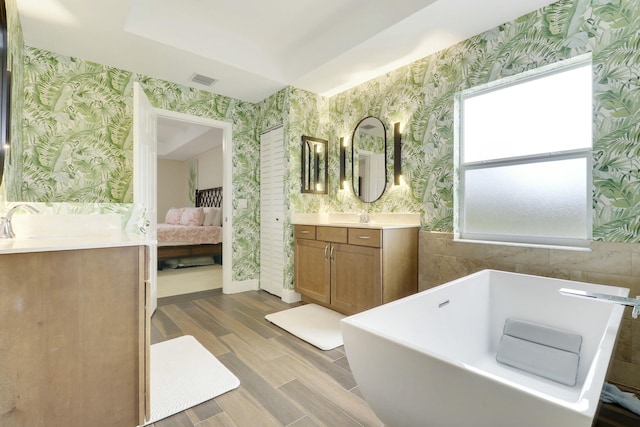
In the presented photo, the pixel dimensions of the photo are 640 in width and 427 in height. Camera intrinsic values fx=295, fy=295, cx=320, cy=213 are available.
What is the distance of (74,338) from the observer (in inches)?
50.8

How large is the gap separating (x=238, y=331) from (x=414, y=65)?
9.60ft

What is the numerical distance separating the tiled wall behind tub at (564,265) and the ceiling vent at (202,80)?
2781mm

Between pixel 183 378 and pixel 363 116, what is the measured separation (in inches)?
116

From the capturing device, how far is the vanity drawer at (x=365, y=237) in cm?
250

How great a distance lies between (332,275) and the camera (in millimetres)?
2922

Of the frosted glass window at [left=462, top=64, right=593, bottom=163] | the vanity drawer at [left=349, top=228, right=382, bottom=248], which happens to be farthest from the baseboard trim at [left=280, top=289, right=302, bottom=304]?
the frosted glass window at [left=462, top=64, right=593, bottom=163]

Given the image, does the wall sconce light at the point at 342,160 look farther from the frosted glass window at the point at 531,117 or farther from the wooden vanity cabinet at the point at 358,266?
the frosted glass window at the point at 531,117

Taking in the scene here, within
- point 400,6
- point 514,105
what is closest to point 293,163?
point 400,6

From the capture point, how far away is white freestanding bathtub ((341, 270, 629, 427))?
78 centimetres

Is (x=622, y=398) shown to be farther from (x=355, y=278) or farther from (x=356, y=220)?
(x=356, y=220)

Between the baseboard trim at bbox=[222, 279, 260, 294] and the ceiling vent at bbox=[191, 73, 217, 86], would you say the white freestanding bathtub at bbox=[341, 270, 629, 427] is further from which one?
the ceiling vent at bbox=[191, 73, 217, 86]

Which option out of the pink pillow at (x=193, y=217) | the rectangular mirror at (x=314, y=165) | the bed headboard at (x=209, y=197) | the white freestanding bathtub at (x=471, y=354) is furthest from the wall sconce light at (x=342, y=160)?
the bed headboard at (x=209, y=197)

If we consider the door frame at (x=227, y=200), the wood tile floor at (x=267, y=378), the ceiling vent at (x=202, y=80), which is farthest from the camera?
the door frame at (x=227, y=200)

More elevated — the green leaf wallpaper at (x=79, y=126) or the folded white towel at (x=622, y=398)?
the green leaf wallpaper at (x=79, y=126)
